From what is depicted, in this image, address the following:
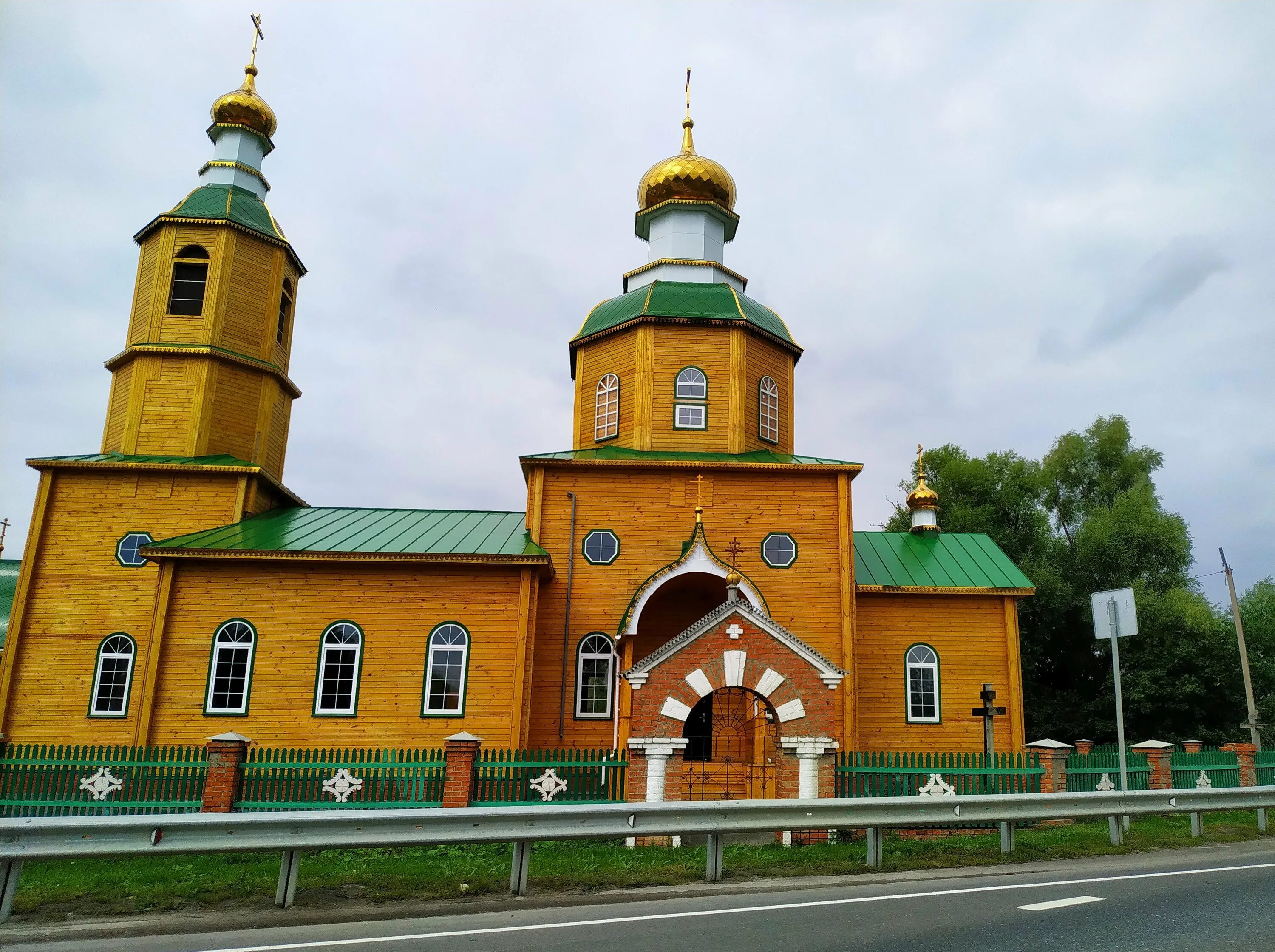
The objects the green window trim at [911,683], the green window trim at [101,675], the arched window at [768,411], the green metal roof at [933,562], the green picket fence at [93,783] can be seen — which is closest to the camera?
the green picket fence at [93,783]

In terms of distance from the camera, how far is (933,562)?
20.1m

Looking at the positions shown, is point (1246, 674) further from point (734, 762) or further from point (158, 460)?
point (158, 460)

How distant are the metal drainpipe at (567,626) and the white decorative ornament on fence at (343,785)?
4.30 m

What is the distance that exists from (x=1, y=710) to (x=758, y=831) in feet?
49.8

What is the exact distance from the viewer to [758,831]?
867cm

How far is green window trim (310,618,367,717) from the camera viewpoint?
16609 millimetres

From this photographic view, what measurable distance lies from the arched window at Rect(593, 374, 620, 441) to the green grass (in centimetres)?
→ 1006

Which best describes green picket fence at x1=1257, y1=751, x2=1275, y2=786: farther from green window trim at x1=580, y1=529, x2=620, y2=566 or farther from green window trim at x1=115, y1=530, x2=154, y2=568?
green window trim at x1=115, y1=530, x2=154, y2=568

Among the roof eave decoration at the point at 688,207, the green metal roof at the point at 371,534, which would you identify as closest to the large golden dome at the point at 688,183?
the roof eave decoration at the point at 688,207

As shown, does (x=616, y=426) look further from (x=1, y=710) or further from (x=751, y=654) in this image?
(x=1, y=710)

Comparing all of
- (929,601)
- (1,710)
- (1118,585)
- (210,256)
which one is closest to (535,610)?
(929,601)

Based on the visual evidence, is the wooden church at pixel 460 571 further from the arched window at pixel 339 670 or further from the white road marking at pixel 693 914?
the white road marking at pixel 693 914

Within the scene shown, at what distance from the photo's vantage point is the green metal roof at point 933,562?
1895 cm

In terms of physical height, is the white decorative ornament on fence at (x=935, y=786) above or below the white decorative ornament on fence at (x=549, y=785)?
above
